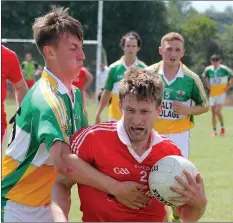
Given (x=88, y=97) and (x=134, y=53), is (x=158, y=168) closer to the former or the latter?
(x=134, y=53)

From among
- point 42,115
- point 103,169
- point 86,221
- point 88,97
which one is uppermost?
point 42,115

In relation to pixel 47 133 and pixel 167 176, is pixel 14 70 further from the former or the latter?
pixel 167 176

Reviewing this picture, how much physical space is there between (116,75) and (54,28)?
5.59 meters

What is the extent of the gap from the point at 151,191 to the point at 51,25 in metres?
1.25

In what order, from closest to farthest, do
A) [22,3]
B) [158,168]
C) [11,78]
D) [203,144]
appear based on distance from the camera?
[158,168] → [11,78] → [203,144] → [22,3]

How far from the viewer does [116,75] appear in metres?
9.58

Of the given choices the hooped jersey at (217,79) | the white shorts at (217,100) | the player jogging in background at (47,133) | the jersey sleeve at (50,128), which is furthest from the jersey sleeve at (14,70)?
the hooped jersey at (217,79)

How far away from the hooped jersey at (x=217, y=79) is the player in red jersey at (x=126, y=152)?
15.9m

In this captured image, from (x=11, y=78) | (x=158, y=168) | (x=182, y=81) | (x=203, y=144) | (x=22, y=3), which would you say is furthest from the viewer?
(x=22, y=3)

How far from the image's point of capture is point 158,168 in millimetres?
3400

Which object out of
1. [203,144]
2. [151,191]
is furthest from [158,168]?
[203,144]

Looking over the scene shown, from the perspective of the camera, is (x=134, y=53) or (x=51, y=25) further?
(x=134, y=53)

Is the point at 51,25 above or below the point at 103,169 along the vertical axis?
above

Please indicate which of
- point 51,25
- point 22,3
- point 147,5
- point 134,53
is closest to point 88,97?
point 22,3
